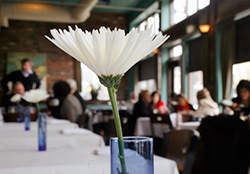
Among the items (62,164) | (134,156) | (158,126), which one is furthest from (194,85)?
(134,156)

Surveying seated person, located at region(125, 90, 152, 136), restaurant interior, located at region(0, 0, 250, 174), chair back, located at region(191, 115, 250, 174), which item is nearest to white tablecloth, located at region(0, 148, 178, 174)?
restaurant interior, located at region(0, 0, 250, 174)

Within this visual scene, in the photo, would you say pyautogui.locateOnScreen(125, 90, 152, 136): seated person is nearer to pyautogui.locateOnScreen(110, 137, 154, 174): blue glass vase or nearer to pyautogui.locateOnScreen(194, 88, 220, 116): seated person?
pyautogui.locateOnScreen(194, 88, 220, 116): seated person

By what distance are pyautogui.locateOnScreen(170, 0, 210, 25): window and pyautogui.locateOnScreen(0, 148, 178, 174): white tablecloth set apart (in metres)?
6.45

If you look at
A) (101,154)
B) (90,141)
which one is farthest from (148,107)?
(101,154)

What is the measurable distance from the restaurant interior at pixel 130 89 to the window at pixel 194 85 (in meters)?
0.03

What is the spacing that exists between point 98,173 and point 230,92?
19.9 feet

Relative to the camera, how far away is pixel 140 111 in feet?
20.4

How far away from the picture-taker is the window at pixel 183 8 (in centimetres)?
797

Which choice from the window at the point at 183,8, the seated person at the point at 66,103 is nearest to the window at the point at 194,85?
the window at the point at 183,8

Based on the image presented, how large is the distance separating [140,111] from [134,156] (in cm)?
550

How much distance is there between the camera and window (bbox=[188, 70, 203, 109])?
28.2 ft

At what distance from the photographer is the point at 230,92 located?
23.0 ft

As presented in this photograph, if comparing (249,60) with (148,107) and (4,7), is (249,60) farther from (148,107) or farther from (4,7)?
(4,7)

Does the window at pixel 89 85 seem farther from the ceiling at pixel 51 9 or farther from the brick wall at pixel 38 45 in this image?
the ceiling at pixel 51 9
